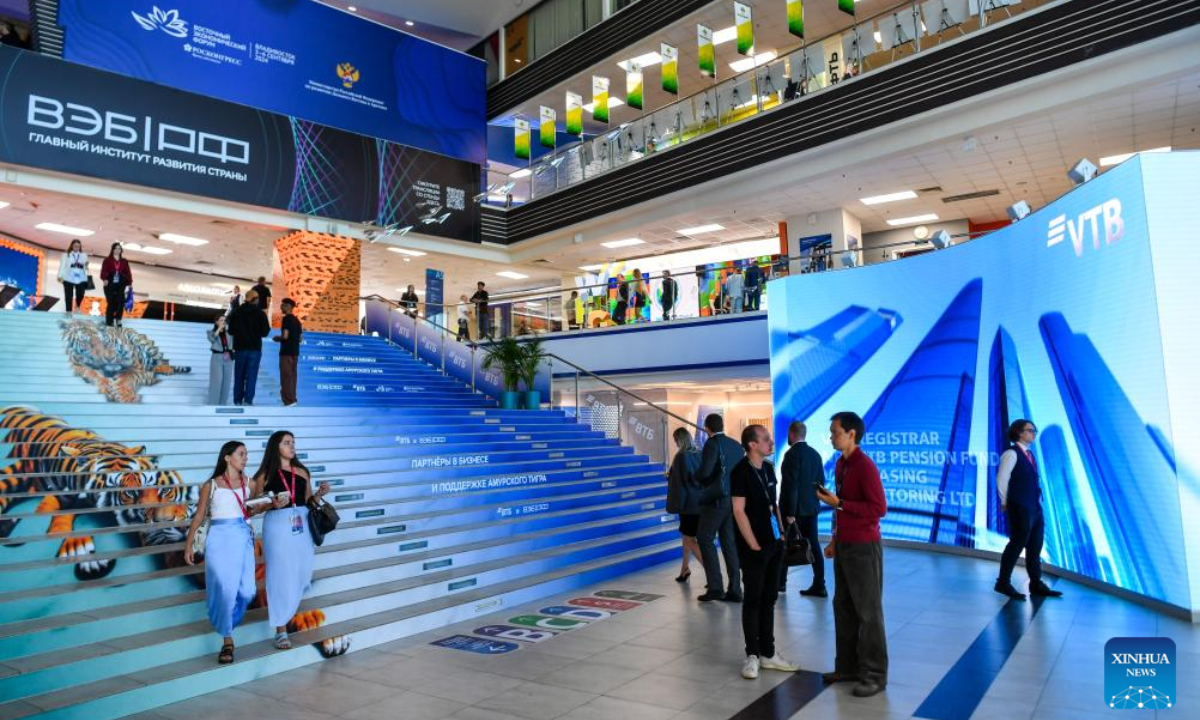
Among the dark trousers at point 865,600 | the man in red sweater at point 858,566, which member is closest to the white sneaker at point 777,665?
the man in red sweater at point 858,566

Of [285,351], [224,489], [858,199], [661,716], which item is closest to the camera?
[661,716]

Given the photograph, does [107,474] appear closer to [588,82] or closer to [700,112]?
[700,112]

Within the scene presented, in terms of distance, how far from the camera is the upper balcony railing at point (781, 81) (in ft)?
40.4

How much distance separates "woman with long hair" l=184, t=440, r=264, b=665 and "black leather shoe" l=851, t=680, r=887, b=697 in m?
3.69

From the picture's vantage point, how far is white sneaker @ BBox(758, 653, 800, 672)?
4676 millimetres

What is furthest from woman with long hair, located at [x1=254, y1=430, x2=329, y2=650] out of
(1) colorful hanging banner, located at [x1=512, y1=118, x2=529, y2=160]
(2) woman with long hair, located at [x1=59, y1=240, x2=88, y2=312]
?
(1) colorful hanging banner, located at [x1=512, y1=118, x2=529, y2=160]

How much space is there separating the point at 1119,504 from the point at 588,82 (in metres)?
17.9

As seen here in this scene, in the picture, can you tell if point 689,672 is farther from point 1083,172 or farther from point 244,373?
point 244,373

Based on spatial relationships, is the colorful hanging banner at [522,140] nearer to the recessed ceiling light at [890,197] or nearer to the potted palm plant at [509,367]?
the potted palm plant at [509,367]

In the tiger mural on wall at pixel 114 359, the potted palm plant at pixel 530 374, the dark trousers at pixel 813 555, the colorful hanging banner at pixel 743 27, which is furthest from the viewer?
the colorful hanging banner at pixel 743 27

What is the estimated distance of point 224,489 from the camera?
15.6ft

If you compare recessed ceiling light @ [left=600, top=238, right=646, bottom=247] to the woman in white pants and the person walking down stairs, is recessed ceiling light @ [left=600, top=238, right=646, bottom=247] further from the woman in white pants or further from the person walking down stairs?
Answer: the woman in white pants

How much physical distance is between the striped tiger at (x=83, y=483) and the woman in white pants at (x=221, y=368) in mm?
2394

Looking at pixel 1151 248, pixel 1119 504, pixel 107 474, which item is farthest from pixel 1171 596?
pixel 107 474
